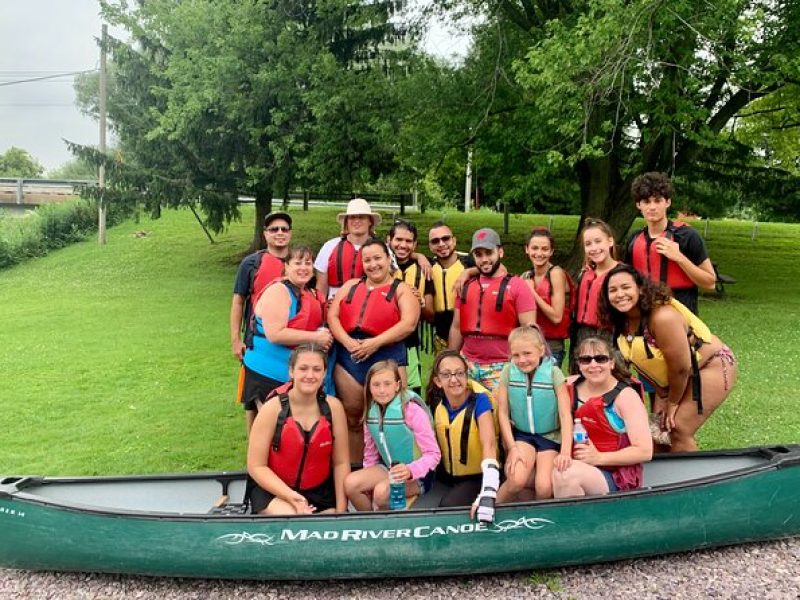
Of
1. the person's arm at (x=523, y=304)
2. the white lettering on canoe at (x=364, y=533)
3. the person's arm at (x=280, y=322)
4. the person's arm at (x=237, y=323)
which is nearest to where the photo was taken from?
the white lettering on canoe at (x=364, y=533)

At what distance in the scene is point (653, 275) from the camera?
4410mm

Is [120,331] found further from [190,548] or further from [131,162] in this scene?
[190,548]

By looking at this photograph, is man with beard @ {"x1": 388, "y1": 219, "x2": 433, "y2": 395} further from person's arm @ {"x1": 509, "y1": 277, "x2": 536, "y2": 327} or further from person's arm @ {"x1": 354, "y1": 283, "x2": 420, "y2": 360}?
person's arm @ {"x1": 509, "y1": 277, "x2": 536, "y2": 327}

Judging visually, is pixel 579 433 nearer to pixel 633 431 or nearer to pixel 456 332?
pixel 633 431

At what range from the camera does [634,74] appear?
1066 centimetres

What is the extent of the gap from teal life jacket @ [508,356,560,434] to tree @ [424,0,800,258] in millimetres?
6697

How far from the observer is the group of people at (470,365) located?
3.82 metres

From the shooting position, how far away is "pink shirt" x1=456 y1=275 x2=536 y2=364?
430 cm

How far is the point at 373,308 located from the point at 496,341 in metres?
0.81

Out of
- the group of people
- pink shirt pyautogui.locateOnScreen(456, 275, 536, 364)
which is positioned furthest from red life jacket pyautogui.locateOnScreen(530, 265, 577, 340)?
pink shirt pyautogui.locateOnScreen(456, 275, 536, 364)

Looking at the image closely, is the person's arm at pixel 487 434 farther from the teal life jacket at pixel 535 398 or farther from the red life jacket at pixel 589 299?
the red life jacket at pixel 589 299

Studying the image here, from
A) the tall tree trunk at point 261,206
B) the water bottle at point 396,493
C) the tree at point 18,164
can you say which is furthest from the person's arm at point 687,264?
the tree at point 18,164

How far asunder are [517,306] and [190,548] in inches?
90.9

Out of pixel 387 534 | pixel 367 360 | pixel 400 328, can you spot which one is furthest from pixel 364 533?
pixel 400 328
